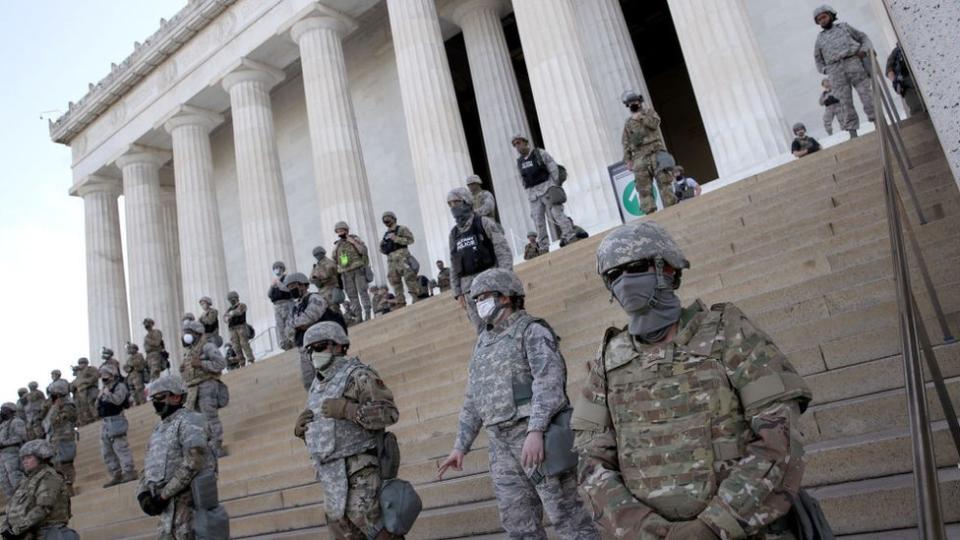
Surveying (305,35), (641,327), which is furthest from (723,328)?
(305,35)

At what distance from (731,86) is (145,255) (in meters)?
19.3

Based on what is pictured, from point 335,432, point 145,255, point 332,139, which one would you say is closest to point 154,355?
point 332,139

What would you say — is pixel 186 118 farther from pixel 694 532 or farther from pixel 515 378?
pixel 694 532

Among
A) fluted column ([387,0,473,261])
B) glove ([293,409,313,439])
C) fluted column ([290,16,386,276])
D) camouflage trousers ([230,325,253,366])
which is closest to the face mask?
glove ([293,409,313,439])

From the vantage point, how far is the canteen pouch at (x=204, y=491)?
4305mm

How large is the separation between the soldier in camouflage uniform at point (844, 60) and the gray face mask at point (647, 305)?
7.61 m

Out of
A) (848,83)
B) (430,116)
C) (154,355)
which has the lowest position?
(154,355)

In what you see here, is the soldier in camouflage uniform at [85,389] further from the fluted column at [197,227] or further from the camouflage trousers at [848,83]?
the camouflage trousers at [848,83]

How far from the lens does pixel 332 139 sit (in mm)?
17469

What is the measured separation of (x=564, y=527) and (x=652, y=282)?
5.52 ft

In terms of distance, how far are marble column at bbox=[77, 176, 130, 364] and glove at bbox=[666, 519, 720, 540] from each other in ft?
82.2

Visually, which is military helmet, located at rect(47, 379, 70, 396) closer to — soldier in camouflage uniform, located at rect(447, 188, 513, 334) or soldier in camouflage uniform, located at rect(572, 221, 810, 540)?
soldier in camouflage uniform, located at rect(447, 188, 513, 334)

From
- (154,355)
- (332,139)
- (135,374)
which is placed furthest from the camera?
(332,139)

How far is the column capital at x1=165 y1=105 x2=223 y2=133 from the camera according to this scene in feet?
72.5
